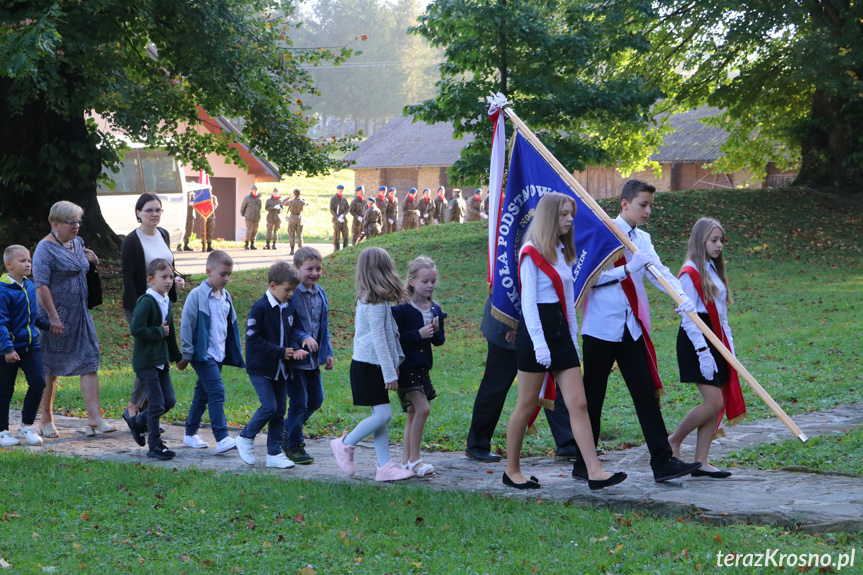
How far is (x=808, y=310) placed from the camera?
50.4ft

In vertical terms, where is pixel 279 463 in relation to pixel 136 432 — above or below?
below

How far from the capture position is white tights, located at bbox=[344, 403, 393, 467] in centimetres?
616

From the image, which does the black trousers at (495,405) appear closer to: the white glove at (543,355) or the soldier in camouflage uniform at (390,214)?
the white glove at (543,355)

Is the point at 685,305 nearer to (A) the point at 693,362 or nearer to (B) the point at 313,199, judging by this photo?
(A) the point at 693,362

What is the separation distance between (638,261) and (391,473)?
7.38ft

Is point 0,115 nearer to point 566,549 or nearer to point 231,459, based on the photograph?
point 231,459

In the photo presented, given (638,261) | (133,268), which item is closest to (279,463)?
(133,268)

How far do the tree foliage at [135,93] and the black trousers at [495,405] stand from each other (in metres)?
8.75

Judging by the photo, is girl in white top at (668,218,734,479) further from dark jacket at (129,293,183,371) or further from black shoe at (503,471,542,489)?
dark jacket at (129,293,183,371)

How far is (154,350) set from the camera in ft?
23.0

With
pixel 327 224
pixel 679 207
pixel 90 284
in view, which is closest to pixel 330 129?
pixel 327 224

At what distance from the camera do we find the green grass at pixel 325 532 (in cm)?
454

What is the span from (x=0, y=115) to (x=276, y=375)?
11264 mm

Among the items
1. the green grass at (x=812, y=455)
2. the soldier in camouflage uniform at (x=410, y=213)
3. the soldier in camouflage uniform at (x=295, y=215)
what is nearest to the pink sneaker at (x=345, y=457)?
the green grass at (x=812, y=455)
